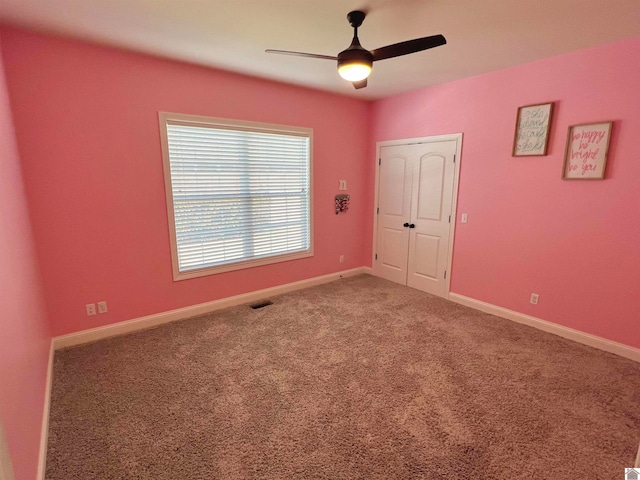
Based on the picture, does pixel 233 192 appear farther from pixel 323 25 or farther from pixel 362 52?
pixel 362 52

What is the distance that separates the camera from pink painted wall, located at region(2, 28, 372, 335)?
252cm

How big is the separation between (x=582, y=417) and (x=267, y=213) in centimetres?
344

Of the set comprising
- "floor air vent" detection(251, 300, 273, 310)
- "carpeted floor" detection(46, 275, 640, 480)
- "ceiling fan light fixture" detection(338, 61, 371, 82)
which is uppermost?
"ceiling fan light fixture" detection(338, 61, 371, 82)

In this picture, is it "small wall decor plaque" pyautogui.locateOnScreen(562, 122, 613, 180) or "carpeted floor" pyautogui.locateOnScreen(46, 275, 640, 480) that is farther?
"small wall decor plaque" pyautogui.locateOnScreen(562, 122, 613, 180)

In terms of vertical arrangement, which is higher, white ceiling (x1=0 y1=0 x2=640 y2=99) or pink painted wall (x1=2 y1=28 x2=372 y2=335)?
white ceiling (x1=0 y1=0 x2=640 y2=99)

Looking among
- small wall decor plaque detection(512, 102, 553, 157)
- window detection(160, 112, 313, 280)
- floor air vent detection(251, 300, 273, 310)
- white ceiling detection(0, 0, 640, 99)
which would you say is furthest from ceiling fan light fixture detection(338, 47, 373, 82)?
floor air vent detection(251, 300, 273, 310)

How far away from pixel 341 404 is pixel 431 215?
2.81 m

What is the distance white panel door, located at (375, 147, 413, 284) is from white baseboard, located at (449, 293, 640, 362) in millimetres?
941

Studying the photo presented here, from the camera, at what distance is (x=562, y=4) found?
6.61 ft

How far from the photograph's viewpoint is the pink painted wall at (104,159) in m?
2.52

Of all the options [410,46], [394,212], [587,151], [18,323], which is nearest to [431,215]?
[394,212]

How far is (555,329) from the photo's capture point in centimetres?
311

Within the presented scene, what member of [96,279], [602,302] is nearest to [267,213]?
[96,279]

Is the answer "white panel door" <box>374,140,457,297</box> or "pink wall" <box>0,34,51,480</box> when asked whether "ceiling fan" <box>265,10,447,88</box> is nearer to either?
"white panel door" <box>374,140,457,297</box>
